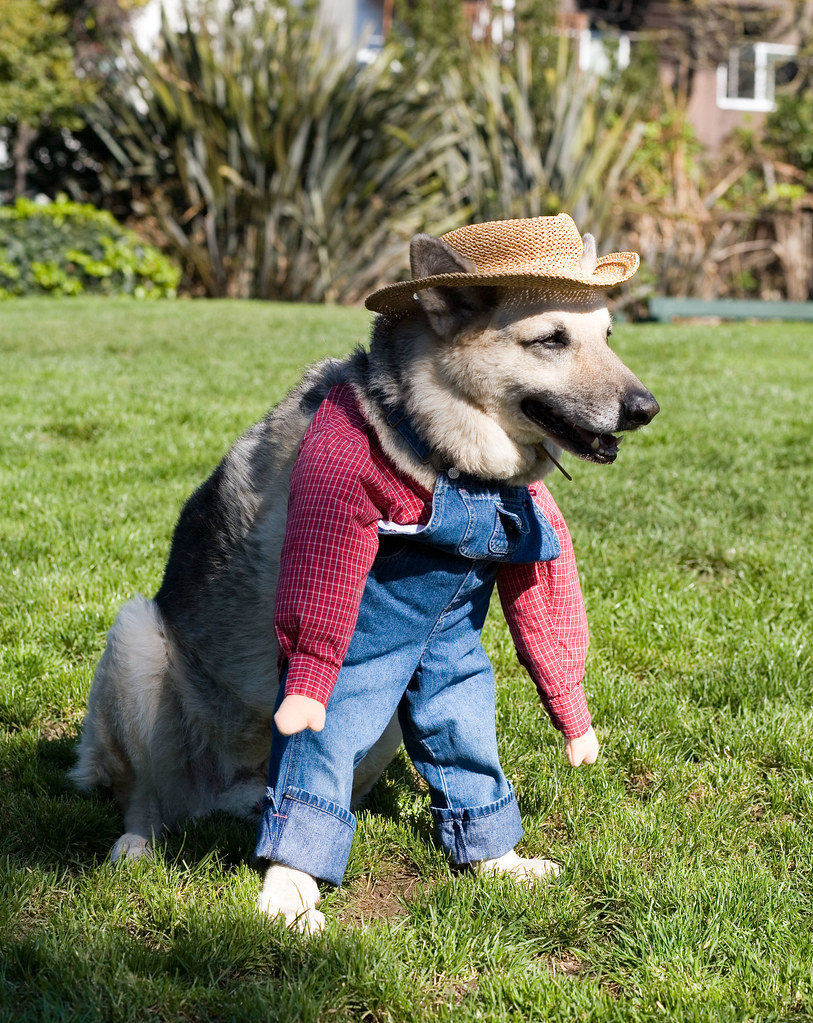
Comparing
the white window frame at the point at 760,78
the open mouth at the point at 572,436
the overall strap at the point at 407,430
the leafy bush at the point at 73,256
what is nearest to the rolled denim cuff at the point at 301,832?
the overall strap at the point at 407,430

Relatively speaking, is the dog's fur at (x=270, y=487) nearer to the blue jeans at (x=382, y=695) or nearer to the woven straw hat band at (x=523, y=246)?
the woven straw hat band at (x=523, y=246)

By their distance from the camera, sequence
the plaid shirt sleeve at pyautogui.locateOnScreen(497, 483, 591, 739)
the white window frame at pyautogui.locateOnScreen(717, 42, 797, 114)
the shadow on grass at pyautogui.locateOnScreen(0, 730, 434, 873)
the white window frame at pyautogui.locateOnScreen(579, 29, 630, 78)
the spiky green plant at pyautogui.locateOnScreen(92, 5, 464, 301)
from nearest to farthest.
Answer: the plaid shirt sleeve at pyautogui.locateOnScreen(497, 483, 591, 739)
the shadow on grass at pyautogui.locateOnScreen(0, 730, 434, 873)
the spiky green plant at pyautogui.locateOnScreen(92, 5, 464, 301)
the white window frame at pyautogui.locateOnScreen(579, 29, 630, 78)
the white window frame at pyautogui.locateOnScreen(717, 42, 797, 114)

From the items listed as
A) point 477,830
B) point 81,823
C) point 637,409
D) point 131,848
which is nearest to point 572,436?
point 637,409

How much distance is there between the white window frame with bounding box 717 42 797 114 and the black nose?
71.8ft

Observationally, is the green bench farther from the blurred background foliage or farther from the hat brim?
the hat brim

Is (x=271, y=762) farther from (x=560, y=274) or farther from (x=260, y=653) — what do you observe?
(x=560, y=274)

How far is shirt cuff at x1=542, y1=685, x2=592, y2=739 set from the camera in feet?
8.51

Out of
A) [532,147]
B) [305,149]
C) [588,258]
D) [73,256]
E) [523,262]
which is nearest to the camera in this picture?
[523,262]

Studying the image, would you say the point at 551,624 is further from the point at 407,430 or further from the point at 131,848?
the point at 131,848

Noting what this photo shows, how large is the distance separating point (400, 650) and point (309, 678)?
0.33 meters

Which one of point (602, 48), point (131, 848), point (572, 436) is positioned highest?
point (602, 48)

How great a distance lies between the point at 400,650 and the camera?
2408mm

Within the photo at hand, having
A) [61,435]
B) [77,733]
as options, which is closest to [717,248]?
[61,435]

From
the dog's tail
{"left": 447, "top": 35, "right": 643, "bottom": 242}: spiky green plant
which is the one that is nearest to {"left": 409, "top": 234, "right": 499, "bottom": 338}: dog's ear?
the dog's tail
